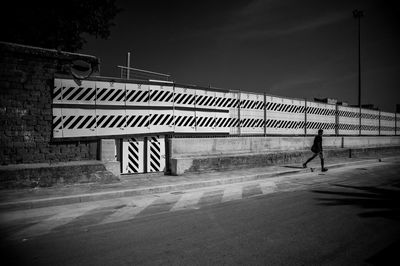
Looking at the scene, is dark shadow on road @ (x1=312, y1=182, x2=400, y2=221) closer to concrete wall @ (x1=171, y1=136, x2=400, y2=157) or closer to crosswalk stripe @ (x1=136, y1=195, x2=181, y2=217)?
crosswalk stripe @ (x1=136, y1=195, x2=181, y2=217)

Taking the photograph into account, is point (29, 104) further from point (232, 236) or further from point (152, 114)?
point (232, 236)

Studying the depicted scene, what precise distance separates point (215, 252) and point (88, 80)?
7.97 metres

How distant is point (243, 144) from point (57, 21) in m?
16.7

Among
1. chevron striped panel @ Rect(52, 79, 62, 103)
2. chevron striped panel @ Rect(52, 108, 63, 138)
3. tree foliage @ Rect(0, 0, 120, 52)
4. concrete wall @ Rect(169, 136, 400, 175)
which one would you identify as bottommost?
concrete wall @ Rect(169, 136, 400, 175)

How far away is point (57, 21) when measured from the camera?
19234mm

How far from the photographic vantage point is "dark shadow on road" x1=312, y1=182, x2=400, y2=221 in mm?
5645

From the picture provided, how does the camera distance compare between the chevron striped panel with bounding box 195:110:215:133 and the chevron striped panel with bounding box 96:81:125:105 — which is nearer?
the chevron striped panel with bounding box 96:81:125:105

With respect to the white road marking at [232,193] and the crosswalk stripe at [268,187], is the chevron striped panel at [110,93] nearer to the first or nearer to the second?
the white road marking at [232,193]

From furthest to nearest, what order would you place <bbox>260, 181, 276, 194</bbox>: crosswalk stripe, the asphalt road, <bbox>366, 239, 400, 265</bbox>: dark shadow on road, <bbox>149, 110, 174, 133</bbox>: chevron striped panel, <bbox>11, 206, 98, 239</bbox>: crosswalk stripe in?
<bbox>149, 110, 174, 133</bbox>: chevron striped panel < <bbox>260, 181, 276, 194</bbox>: crosswalk stripe < <bbox>11, 206, 98, 239</bbox>: crosswalk stripe < the asphalt road < <bbox>366, 239, 400, 265</bbox>: dark shadow on road

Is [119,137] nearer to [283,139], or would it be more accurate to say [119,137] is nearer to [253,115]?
[253,115]

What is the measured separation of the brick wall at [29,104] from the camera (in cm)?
806

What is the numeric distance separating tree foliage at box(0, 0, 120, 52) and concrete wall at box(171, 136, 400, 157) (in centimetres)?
1243

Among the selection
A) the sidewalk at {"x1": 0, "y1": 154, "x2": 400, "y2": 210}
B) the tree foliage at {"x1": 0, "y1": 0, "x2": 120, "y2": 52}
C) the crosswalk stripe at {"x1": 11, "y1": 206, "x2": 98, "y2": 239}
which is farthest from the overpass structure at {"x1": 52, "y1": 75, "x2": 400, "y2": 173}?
the tree foliage at {"x1": 0, "y1": 0, "x2": 120, "y2": 52}

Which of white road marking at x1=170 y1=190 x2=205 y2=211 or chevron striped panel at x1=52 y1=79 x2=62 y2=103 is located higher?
chevron striped panel at x1=52 y1=79 x2=62 y2=103
